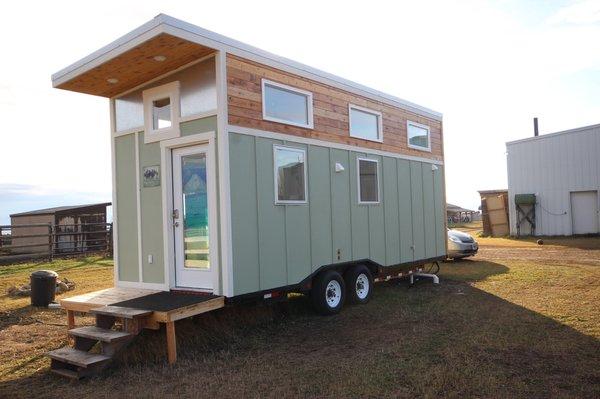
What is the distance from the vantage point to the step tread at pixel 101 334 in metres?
5.77

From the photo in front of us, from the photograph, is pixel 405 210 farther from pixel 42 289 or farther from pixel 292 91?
pixel 42 289

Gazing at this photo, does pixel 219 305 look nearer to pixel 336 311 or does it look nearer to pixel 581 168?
pixel 336 311

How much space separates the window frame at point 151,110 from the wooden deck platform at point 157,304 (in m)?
2.30

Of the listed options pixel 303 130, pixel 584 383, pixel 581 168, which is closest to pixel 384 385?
pixel 584 383

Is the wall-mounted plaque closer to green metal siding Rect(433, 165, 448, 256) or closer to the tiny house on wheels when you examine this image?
the tiny house on wheels

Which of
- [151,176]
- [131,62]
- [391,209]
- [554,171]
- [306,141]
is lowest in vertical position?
[391,209]

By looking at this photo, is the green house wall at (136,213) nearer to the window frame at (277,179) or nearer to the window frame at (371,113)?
the window frame at (277,179)

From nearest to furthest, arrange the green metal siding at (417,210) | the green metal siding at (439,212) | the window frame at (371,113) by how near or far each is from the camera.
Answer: the window frame at (371,113)
the green metal siding at (417,210)
the green metal siding at (439,212)

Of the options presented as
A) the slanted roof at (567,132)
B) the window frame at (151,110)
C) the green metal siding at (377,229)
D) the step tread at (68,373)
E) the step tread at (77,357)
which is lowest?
the step tread at (68,373)

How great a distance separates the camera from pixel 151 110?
25.8ft

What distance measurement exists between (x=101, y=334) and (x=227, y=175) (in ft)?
8.04

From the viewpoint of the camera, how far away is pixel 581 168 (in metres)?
21.5

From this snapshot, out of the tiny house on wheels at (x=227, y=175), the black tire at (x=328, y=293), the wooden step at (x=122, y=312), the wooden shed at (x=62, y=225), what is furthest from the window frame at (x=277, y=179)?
the wooden shed at (x=62, y=225)

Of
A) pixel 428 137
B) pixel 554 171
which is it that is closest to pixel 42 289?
pixel 428 137
